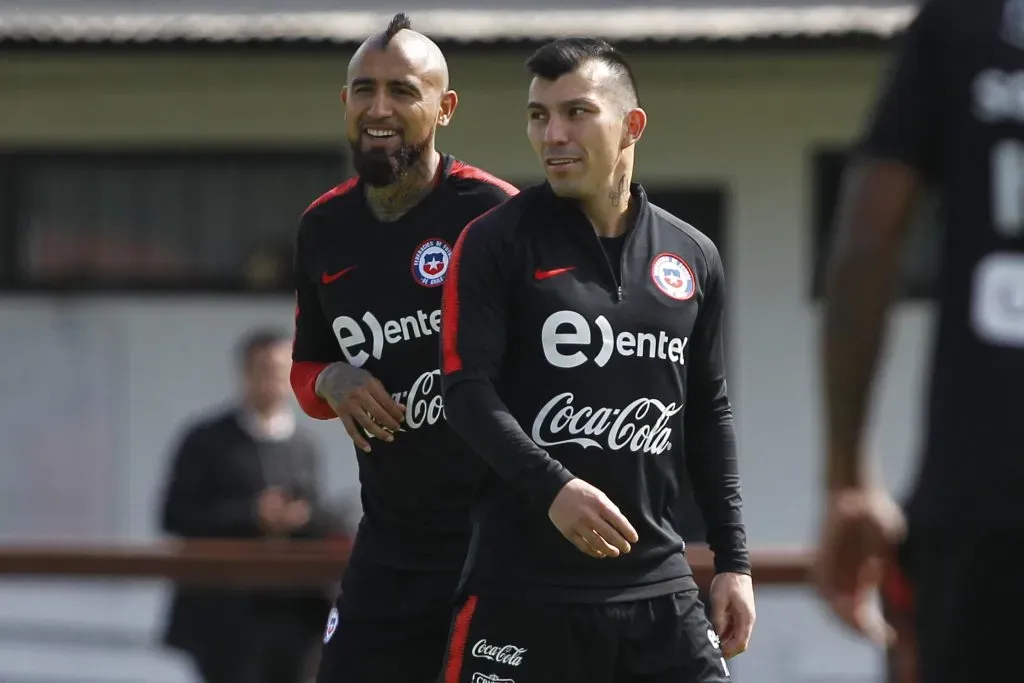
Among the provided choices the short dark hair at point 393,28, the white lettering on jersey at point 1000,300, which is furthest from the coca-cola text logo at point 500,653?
the white lettering on jersey at point 1000,300

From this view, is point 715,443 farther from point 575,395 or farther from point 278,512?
point 278,512

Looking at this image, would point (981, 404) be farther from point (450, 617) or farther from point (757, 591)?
point (757, 591)

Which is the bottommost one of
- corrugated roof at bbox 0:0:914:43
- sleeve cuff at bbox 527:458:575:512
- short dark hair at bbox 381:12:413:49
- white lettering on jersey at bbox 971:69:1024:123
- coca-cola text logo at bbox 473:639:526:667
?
coca-cola text logo at bbox 473:639:526:667

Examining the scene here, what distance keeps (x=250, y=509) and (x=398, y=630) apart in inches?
146

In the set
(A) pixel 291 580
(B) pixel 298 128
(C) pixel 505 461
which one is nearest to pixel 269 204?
(B) pixel 298 128

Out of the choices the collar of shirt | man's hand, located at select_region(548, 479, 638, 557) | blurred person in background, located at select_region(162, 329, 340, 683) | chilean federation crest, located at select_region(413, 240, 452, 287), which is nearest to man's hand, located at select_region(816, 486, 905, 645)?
man's hand, located at select_region(548, 479, 638, 557)

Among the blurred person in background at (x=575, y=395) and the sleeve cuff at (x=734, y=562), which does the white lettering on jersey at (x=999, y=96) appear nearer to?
the blurred person in background at (x=575, y=395)

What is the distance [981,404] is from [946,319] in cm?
13

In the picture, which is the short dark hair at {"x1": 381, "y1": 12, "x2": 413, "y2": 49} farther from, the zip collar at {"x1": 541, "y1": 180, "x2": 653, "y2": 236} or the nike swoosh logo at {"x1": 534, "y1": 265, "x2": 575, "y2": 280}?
the nike swoosh logo at {"x1": 534, "y1": 265, "x2": 575, "y2": 280}

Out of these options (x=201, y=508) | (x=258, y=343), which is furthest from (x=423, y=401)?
(x=201, y=508)

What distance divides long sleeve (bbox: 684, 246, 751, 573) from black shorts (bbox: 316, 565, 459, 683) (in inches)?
25.4

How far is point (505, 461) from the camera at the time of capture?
377 cm

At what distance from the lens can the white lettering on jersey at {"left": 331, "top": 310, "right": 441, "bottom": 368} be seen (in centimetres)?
452

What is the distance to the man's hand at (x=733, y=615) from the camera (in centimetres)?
420
